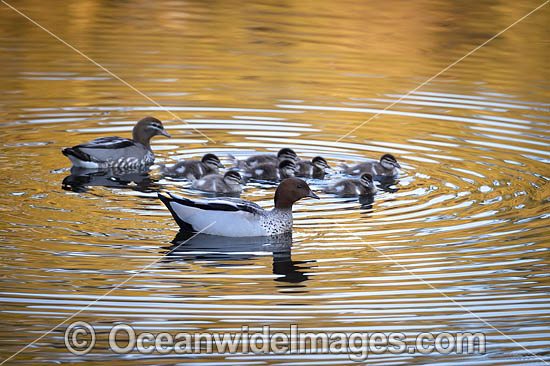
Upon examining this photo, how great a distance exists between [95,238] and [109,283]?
1.13 meters

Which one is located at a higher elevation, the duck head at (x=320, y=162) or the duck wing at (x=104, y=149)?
the duck wing at (x=104, y=149)

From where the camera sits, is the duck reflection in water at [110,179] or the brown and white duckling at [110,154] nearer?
the duck reflection in water at [110,179]

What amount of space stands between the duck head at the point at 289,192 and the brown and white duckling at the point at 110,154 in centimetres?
273

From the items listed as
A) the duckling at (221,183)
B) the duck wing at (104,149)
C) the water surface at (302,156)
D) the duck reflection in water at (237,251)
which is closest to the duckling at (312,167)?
the water surface at (302,156)

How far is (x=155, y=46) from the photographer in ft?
57.3

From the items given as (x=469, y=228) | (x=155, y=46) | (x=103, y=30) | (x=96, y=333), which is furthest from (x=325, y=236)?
(x=103, y=30)

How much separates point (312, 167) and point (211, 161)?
116cm

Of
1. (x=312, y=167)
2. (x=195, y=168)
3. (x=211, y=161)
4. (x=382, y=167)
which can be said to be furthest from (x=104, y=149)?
(x=382, y=167)

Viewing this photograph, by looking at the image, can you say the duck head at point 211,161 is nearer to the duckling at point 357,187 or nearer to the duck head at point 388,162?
the duckling at point 357,187

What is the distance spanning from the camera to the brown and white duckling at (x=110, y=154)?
11062 millimetres

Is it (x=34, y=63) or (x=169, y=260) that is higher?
(x=34, y=63)

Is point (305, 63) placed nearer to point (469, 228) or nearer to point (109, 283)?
point (469, 228)

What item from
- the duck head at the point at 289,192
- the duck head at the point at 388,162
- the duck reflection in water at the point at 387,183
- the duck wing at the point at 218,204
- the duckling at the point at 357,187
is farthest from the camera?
the duck head at the point at 388,162

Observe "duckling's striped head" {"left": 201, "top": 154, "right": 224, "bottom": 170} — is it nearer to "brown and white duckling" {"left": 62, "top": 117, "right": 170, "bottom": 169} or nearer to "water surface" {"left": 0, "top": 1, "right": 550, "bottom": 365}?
"water surface" {"left": 0, "top": 1, "right": 550, "bottom": 365}
